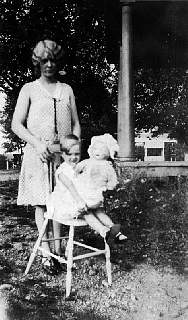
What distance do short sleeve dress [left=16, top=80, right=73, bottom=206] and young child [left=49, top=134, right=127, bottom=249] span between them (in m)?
0.26

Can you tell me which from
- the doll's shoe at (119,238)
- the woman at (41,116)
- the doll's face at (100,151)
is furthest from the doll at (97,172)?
the woman at (41,116)

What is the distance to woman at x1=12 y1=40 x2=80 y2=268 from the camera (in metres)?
3.10

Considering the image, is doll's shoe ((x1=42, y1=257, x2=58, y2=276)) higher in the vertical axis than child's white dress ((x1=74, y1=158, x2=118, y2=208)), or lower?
lower

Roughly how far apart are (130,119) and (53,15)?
2.70m

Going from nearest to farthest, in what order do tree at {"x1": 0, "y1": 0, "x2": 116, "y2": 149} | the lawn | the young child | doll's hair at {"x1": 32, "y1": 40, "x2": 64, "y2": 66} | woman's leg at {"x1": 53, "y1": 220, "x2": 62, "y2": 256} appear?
the lawn → the young child → doll's hair at {"x1": 32, "y1": 40, "x2": 64, "y2": 66} → woman's leg at {"x1": 53, "y1": 220, "x2": 62, "y2": 256} → tree at {"x1": 0, "y1": 0, "x2": 116, "y2": 149}

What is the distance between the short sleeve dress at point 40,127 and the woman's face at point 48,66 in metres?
0.09

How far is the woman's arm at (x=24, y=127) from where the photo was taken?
2951 mm

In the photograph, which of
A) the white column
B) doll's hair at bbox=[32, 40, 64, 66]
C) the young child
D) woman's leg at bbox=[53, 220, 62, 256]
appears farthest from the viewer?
the white column

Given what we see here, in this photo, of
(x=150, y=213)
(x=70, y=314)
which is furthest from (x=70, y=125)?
(x=150, y=213)

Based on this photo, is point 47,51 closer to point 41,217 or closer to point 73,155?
point 73,155

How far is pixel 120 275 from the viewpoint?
313 cm

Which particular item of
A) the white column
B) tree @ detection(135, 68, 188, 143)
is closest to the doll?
the white column

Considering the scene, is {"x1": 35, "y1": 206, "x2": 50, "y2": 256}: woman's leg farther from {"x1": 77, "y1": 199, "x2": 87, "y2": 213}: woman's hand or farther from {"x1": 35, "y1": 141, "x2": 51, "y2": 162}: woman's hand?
{"x1": 77, "y1": 199, "x2": 87, "y2": 213}: woman's hand

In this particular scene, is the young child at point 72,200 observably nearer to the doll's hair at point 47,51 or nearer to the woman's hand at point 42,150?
the woman's hand at point 42,150
